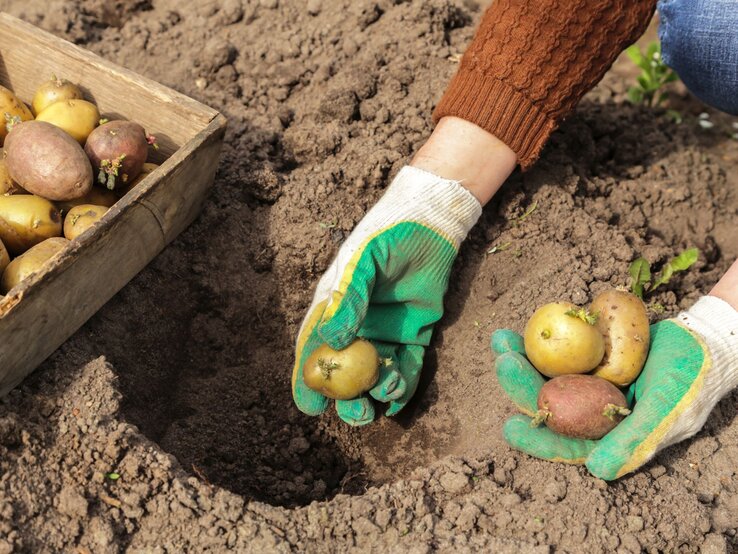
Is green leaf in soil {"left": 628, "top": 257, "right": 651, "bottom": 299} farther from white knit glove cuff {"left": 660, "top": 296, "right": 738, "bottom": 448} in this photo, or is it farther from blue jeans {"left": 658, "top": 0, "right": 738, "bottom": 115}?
blue jeans {"left": 658, "top": 0, "right": 738, "bottom": 115}

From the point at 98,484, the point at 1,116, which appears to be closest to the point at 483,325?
the point at 98,484

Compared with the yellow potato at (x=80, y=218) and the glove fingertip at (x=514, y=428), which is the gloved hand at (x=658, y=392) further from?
the yellow potato at (x=80, y=218)

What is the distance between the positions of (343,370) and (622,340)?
1059 millimetres

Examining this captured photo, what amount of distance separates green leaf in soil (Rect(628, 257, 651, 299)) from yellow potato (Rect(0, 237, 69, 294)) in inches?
93.2

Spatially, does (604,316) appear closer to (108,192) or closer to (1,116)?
(108,192)

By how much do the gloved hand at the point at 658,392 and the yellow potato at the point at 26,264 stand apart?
173 cm

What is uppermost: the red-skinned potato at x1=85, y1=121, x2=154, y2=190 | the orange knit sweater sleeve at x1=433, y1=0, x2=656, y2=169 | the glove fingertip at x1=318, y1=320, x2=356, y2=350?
the orange knit sweater sleeve at x1=433, y1=0, x2=656, y2=169

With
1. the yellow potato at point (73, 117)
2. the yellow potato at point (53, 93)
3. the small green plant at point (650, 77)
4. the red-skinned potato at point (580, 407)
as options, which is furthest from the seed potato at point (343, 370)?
the small green plant at point (650, 77)

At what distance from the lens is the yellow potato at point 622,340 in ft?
9.53

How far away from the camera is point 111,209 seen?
287 cm

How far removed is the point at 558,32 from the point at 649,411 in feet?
5.10

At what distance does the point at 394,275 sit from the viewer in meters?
3.23

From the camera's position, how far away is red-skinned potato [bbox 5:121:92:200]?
2973 millimetres

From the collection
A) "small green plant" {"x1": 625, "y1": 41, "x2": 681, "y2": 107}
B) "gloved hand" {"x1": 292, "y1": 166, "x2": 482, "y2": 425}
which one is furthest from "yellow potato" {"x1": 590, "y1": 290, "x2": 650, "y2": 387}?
"small green plant" {"x1": 625, "y1": 41, "x2": 681, "y2": 107}
